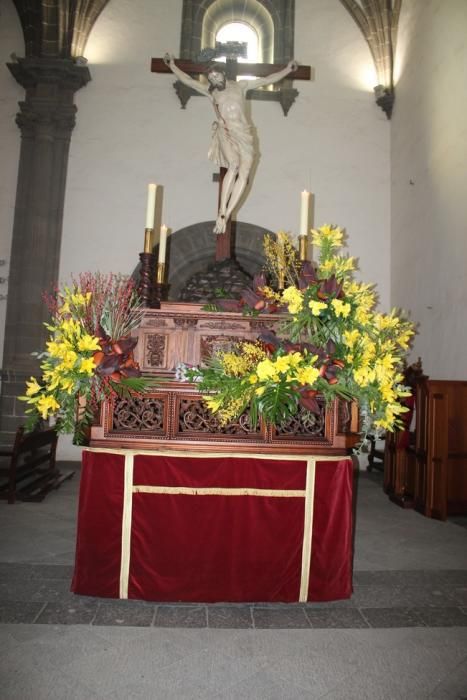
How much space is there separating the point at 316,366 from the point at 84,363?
3.53 ft

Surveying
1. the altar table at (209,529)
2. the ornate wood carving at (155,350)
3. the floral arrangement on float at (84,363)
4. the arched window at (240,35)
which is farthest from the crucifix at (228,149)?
the arched window at (240,35)

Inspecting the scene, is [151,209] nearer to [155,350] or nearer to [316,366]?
[155,350]

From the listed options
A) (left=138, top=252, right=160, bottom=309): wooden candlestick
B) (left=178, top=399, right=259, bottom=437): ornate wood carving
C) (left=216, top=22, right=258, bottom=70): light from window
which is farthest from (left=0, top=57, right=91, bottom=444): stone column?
(left=178, top=399, right=259, bottom=437): ornate wood carving

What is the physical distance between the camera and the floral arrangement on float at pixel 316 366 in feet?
7.18

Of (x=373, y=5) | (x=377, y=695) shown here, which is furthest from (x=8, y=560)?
(x=373, y=5)

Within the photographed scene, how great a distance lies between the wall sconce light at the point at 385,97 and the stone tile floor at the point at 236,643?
722 cm

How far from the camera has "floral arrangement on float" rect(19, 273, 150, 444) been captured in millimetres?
2223

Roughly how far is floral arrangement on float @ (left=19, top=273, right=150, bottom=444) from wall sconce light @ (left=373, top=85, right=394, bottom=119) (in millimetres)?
6915

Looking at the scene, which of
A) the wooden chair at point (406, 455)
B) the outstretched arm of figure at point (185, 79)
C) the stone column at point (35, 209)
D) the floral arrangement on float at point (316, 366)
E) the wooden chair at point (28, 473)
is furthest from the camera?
the stone column at point (35, 209)

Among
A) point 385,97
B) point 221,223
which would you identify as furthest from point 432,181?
point 221,223

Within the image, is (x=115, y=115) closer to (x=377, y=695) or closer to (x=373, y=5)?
(x=373, y=5)

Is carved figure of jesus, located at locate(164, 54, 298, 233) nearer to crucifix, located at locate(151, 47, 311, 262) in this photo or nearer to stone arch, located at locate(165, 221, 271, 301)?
crucifix, located at locate(151, 47, 311, 262)

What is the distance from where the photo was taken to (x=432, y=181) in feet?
20.6

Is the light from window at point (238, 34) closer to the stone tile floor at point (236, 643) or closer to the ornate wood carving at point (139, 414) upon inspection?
the ornate wood carving at point (139, 414)
